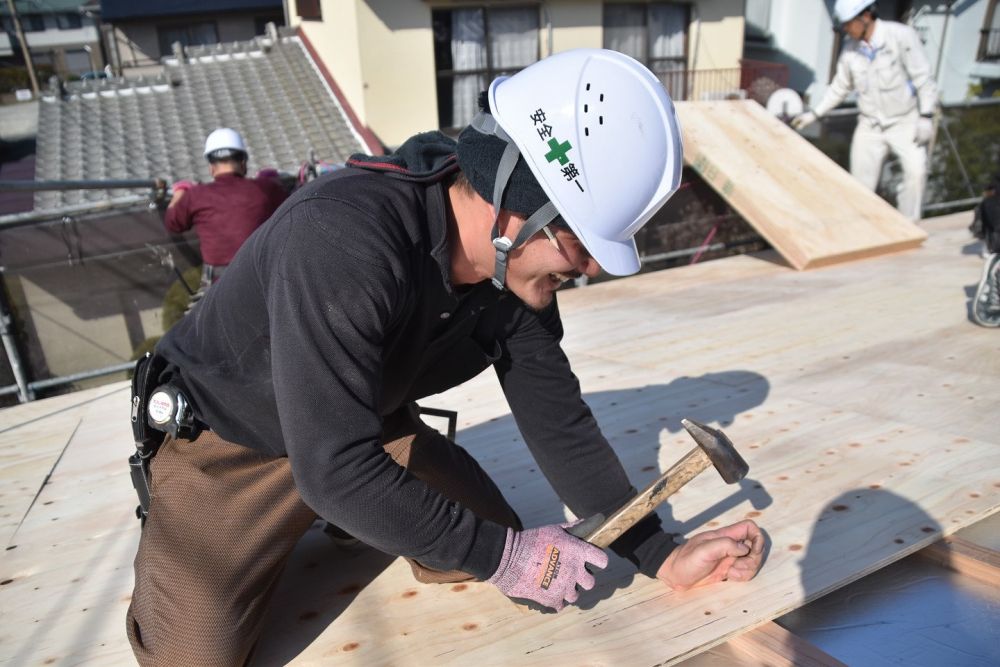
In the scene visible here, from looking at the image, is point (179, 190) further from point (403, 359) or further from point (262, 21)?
point (262, 21)

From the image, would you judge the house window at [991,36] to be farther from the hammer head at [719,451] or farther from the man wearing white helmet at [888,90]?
→ the hammer head at [719,451]

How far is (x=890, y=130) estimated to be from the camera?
6109mm

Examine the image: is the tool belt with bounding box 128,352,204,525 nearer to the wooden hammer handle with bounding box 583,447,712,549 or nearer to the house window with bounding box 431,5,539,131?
the wooden hammer handle with bounding box 583,447,712,549

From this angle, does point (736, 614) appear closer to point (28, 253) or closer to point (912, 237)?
point (28, 253)

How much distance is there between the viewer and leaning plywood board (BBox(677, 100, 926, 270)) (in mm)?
5312

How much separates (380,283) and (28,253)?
3.98 meters

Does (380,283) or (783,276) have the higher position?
(380,283)

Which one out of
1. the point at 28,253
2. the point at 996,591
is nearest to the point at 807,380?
the point at 996,591

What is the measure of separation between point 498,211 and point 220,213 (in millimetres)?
3685

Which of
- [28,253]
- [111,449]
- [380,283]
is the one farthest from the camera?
[28,253]

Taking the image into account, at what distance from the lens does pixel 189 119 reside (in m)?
11.8

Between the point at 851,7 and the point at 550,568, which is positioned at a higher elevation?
the point at 851,7

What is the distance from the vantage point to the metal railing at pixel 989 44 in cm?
1762

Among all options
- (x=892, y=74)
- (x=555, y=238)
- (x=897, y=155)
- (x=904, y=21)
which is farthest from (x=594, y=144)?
(x=904, y=21)
